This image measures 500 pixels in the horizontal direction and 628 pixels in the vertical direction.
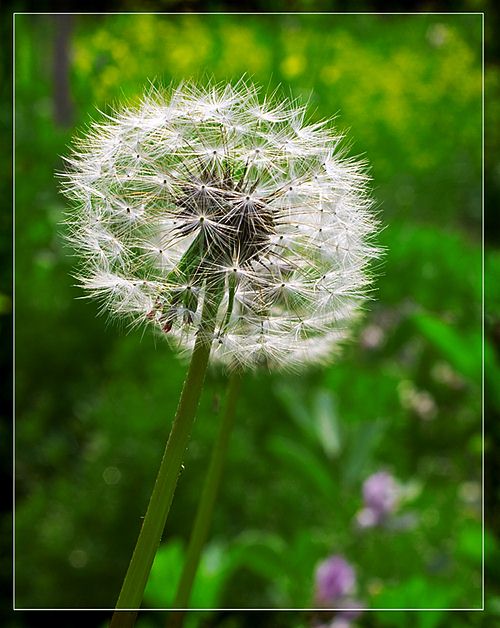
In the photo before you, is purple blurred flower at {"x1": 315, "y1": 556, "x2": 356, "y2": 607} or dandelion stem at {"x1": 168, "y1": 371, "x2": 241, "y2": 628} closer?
dandelion stem at {"x1": 168, "y1": 371, "x2": 241, "y2": 628}

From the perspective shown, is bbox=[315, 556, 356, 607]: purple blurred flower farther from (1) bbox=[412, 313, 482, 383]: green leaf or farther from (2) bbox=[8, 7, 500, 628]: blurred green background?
(1) bbox=[412, 313, 482, 383]: green leaf

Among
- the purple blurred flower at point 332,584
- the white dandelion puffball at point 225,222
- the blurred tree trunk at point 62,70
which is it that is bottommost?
the purple blurred flower at point 332,584

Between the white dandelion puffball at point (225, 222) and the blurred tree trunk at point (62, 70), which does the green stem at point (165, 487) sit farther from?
the blurred tree trunk at point (62, 70)

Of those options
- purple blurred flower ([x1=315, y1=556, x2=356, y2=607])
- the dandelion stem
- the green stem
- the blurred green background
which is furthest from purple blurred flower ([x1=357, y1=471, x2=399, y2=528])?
the green stem

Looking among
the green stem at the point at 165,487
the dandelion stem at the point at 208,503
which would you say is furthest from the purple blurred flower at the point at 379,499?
the green stem at the point at 165,487

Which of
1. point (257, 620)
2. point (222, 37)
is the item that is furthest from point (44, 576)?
point (222, 37)
